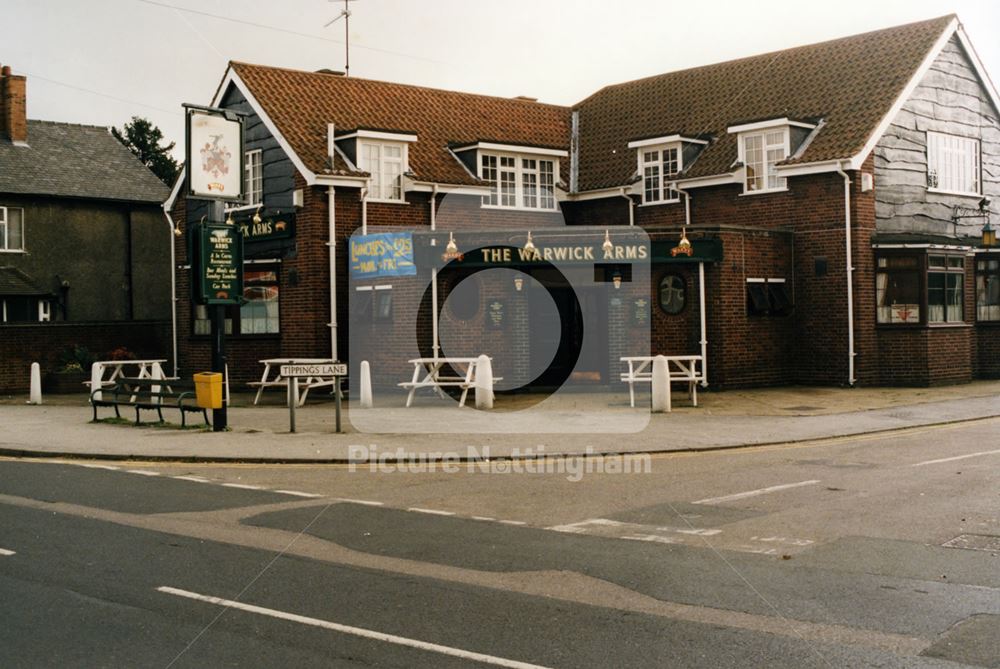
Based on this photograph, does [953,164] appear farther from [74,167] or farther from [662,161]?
[74,167]

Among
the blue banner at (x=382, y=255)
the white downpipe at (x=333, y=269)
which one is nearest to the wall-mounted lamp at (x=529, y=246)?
the blue banner at (x=382, y=255)

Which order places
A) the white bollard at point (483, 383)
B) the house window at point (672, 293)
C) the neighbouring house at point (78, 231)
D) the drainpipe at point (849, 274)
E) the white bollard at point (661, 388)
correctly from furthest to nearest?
the neighbouring house at point (78, 231)
the drainpipe at point (849, 274)
the house window at point (672, 293)
the white bollard at point (483, 383)
the white bollard at point (661, 388)

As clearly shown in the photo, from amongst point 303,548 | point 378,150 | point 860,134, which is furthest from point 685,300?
point 303,548

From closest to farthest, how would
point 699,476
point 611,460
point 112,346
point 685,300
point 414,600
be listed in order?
point 414,600 < point 699,476 < point 611,460 < point 685,300 < point 112,346

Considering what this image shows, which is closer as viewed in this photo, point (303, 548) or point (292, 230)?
point (303, 548)

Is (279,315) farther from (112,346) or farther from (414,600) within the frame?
(414,600)

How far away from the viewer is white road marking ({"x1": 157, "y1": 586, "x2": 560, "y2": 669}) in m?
5.84

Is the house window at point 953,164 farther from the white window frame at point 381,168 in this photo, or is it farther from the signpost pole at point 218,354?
the signpost pole at point 218,354

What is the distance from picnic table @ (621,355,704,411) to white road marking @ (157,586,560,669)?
46.4 feet

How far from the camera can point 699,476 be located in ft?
42.4

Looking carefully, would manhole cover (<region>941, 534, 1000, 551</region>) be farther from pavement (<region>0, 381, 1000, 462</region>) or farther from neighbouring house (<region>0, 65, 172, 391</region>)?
neighbouring house (<region>0, 65, 172, 391</region>)

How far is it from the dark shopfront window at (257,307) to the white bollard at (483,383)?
8.47 meters

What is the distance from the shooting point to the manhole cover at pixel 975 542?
8.49m

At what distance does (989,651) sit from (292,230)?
75.4 ft
